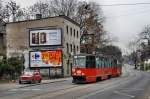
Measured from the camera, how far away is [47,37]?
65.9 meters

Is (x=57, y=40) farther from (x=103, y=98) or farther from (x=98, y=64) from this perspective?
(x=103, y=98)

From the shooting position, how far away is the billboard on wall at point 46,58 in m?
64.8

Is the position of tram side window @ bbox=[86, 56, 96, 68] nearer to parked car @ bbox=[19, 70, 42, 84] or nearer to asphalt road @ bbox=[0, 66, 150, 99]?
parked car @ bbox=[19, 70, 42, 84]

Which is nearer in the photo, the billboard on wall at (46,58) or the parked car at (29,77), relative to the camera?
the parked car at (29,77)

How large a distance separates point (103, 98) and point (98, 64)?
74.7ft

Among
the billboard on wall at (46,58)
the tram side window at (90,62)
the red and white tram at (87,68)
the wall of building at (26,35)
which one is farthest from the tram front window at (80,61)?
the wall of building at (26,35)

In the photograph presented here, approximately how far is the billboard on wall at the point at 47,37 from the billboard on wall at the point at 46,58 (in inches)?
63.4

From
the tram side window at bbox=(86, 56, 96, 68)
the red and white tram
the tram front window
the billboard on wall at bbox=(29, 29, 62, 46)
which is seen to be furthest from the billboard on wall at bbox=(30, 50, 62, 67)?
the tram front window

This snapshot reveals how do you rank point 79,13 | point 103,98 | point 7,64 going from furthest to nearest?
point 79,13
point 7,64
point 103,98

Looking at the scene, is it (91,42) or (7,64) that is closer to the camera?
(7,64)

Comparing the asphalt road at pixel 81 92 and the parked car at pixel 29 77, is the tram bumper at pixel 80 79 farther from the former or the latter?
the asphalt road at pixel 81 92

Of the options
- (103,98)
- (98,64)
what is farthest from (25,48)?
(103,98)

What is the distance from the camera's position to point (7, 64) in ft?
164

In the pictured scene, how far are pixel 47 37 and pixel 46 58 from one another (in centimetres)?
343
